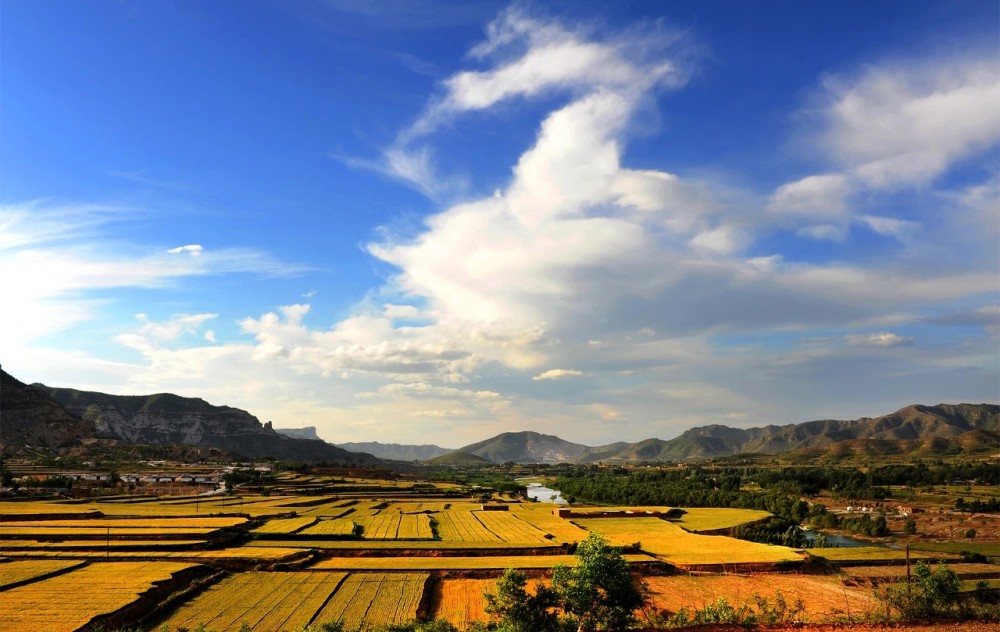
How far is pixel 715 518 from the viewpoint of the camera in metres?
81.8

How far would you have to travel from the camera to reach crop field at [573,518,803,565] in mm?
48750

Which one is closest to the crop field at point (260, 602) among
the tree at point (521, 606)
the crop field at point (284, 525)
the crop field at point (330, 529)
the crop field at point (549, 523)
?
the tree at point (521, 606)

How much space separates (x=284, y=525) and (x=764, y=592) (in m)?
44.6

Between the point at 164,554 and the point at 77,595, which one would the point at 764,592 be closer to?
the point at 77,595

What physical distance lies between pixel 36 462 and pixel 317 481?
62.0 meters

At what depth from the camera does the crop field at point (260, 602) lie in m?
29.7

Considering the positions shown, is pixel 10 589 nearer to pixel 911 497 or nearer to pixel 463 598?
pixel 463 598

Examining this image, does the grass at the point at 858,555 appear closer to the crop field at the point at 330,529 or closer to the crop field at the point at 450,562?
the crop field at the point at 450,562

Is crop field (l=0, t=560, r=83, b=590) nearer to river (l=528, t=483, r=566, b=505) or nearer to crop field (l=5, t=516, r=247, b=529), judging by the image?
crop field (l=5, t=516, r=247, b=529)

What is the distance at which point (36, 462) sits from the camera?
4988 inches

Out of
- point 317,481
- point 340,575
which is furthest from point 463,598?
point 317,481

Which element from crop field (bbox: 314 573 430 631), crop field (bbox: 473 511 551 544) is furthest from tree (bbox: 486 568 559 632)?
crop field (bbox: 473 511 551 544)

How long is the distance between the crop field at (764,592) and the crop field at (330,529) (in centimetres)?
2801

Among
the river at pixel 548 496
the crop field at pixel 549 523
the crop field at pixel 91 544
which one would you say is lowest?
the river at pixel 548 496
